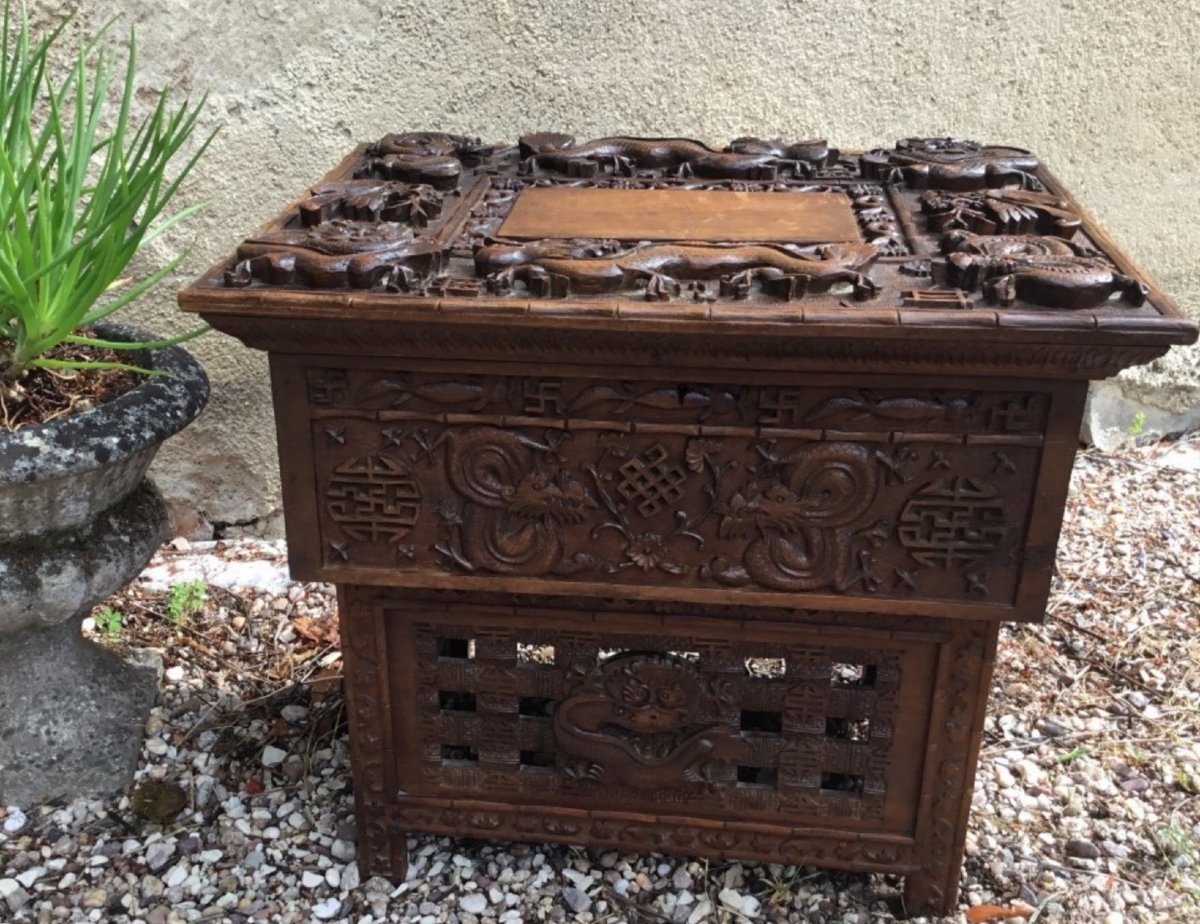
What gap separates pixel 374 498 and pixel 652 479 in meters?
0.37

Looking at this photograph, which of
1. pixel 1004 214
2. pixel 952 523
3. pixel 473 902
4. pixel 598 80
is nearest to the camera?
pixel 952 523

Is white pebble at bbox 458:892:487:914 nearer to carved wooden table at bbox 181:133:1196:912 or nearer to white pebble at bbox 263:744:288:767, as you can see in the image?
carved wooden table at bbox 181:133:1196:912

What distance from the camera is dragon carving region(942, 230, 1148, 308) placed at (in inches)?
50.3

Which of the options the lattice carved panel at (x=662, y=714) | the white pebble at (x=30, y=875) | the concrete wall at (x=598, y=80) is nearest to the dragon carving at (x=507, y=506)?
the lattice carved panel at (x=662, y=714)

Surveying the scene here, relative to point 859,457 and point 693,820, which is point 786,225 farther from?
point 693,820

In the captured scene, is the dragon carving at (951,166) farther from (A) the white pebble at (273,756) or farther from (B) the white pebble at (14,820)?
(B) the white pebble at (14,820)

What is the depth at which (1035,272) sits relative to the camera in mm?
1302

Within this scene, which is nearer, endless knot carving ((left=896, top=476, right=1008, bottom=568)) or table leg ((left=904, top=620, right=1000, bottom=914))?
endless knot carving ((left=896, top=476, right=1008, bottom=568))

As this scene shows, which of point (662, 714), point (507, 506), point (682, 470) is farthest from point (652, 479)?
point (662, 714)

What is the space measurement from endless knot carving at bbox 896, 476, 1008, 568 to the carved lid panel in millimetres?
196

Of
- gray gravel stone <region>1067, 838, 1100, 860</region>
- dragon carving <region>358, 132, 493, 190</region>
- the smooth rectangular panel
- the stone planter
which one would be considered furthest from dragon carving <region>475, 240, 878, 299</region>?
gray gravel stone <region>1067, 838, 1100, 860</region>

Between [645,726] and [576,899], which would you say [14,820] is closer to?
[576,899]

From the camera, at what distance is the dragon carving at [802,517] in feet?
4.63

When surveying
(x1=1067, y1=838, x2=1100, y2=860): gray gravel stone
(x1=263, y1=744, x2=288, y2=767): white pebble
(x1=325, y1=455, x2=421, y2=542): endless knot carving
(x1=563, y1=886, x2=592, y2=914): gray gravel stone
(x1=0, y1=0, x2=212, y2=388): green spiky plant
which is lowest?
(x1=563, y1=886, x2=592, y2=914): gray gravel stone
